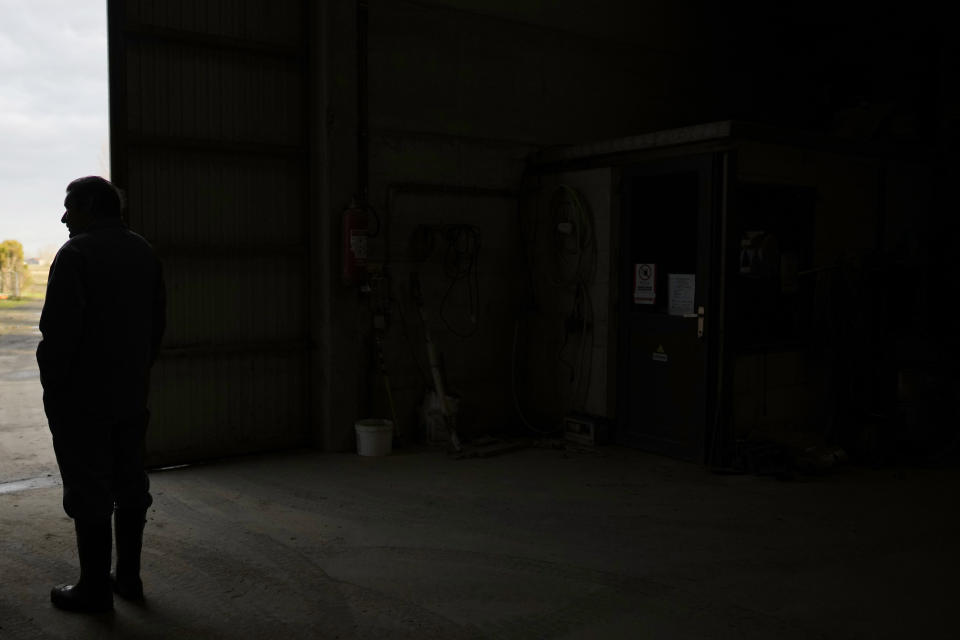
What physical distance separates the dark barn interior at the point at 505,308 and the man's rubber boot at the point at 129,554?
0.49 meters

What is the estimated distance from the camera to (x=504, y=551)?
407 cm

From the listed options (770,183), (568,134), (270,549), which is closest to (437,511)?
(270,549)

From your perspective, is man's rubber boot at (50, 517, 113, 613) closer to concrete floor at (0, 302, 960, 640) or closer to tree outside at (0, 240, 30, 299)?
concrete floor at (0, 302, 960, 640)

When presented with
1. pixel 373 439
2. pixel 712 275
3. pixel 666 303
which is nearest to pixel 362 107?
pixel 373 439

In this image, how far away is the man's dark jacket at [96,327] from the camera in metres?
3.09

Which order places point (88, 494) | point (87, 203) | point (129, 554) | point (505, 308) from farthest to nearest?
point (505, 308) < point (129, 554) < point (87, 203) < point (88, 494)

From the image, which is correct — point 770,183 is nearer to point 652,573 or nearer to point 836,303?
point 836,303

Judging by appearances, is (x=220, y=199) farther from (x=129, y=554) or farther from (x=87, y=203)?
(x=129, y=554)

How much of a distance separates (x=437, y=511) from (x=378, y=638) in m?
1.57

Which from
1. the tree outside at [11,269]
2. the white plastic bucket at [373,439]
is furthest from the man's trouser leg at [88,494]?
the tree outside at [11,269]

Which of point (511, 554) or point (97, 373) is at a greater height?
point (97, 373)

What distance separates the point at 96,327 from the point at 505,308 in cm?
401

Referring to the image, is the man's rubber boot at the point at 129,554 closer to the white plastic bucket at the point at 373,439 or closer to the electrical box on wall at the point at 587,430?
the white plastic bucket at the point at 373,439

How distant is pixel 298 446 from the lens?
6.13 metres
